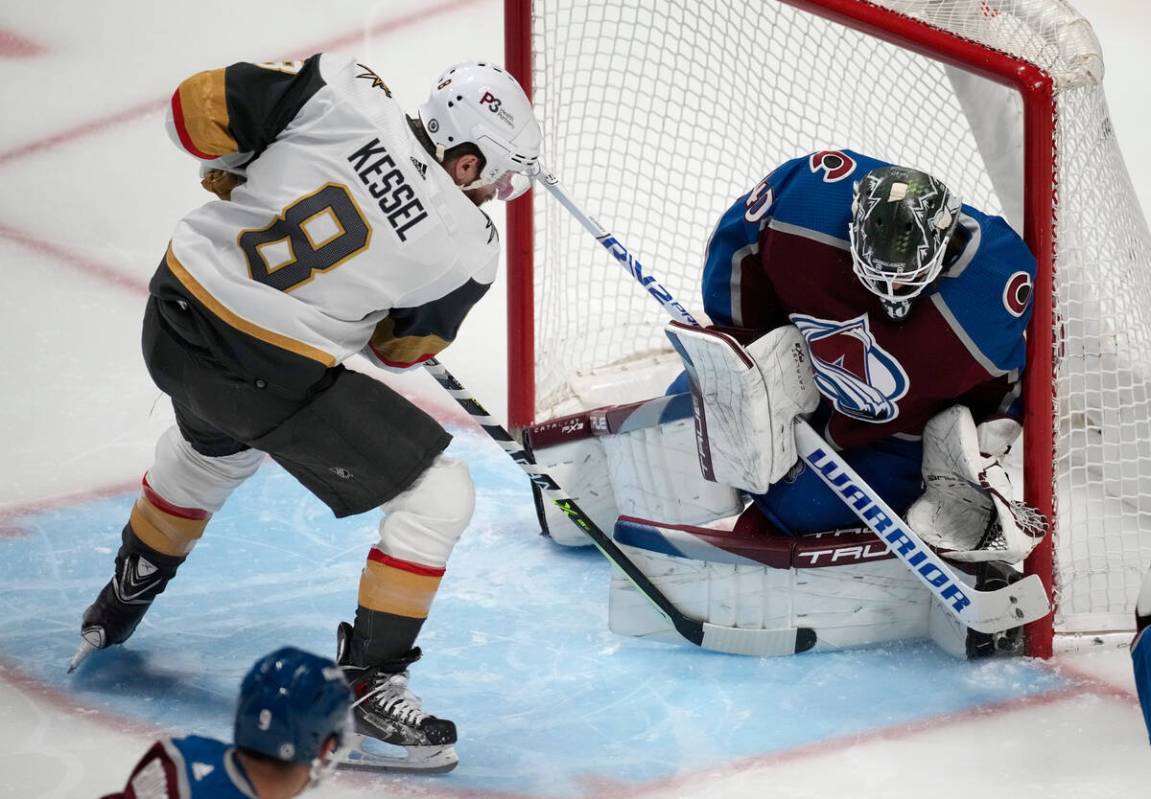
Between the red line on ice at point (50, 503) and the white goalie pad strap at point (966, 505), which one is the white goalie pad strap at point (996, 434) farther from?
the red line on ice at point (50, 503)

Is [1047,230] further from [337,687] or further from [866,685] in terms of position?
[337,687]

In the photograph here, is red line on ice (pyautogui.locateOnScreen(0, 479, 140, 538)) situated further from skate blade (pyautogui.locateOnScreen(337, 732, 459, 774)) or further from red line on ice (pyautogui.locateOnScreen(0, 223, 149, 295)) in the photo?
skate blade (pyautogui.locateOnScreen(337, 732, 459, 774))

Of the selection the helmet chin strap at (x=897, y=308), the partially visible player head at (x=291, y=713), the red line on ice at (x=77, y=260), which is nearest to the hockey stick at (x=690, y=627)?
the helmet chin strap at (x=897, y=308)

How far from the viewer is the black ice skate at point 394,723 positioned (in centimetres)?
232

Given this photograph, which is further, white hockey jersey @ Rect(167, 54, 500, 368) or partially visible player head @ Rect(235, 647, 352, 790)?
white hockey jersey @ Rect(167, 54, 500, 368)

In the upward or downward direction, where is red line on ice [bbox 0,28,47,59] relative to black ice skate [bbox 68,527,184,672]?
upward

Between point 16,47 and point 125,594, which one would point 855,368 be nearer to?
point 125,594

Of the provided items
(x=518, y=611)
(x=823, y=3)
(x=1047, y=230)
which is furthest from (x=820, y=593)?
(x=823, y=3)

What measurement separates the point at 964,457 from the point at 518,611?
825mm

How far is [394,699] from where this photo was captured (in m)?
2.35

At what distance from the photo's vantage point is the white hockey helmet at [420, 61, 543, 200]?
2.26 m

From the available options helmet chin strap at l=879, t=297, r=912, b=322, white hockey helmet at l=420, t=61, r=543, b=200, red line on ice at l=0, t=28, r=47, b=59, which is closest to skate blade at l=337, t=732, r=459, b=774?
white hockey helmet at l=420, t=61, r=543, b=200

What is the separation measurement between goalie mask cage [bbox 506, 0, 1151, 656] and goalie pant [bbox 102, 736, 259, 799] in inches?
60.0

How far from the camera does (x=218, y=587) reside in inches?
114
